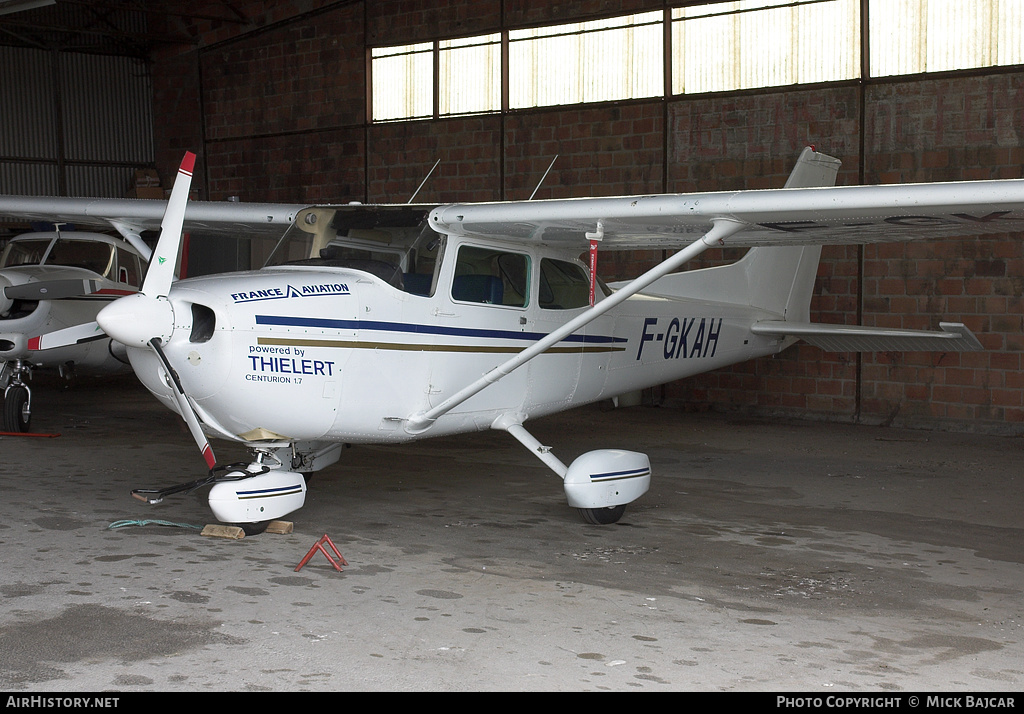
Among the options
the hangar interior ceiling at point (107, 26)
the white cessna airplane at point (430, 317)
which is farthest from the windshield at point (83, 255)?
the hangar interior ceiling at point (107, 26)

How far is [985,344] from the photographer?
1098cm

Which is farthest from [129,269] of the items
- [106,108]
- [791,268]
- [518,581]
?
[106,108]

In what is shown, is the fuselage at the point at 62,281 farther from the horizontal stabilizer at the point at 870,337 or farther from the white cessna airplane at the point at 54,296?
the horizontal stabilizer at the point at 870,337

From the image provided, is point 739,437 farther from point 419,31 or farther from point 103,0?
point 103,0

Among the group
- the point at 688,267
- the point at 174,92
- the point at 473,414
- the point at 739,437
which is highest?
the point at 174,92

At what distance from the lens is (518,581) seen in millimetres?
5258

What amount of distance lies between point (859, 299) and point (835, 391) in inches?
43.2

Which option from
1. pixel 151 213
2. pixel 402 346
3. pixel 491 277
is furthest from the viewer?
pixel 151 213

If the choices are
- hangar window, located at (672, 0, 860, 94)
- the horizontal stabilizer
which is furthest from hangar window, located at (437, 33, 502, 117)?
the horizontal stabilizer

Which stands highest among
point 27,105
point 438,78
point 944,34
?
point 27,105

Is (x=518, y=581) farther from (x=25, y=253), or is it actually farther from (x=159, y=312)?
(x=25, y=253)

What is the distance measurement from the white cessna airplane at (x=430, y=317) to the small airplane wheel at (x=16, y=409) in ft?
14.8

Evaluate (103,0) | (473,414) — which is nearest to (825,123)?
(473,414)

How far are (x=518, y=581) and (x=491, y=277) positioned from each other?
2.42 metres
